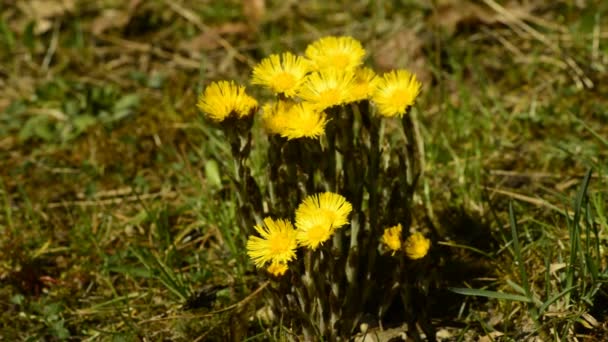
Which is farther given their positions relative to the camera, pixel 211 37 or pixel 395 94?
pixel 211 37

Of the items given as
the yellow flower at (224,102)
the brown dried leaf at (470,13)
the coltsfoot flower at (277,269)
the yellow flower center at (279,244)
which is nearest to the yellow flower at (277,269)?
the coltsfoot flower at (277,269)

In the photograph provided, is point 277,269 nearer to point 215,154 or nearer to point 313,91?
point 313,91

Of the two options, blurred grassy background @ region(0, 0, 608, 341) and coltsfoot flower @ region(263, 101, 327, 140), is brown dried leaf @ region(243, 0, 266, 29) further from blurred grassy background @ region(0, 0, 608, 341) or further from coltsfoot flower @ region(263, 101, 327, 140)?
coltsfoot flower @ region(263, 101, 327, 140)

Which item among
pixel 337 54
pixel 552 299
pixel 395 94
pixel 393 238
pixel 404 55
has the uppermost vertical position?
pixel 337 54

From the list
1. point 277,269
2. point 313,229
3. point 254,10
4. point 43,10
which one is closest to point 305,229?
point 313,229

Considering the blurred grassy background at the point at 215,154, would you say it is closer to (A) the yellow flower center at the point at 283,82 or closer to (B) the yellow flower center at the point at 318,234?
(B) the yellow flower center at the point at 318,234

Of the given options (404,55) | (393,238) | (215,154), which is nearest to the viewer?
(393,238)

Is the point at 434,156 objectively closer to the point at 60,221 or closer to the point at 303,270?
the point at 303,270

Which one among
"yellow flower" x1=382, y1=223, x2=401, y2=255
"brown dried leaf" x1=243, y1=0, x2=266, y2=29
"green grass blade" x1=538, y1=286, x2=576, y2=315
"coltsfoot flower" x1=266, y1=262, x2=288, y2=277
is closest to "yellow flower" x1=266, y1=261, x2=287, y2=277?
"coltsfoot flower" x1=266, y1=262, x2=288, y2=277
